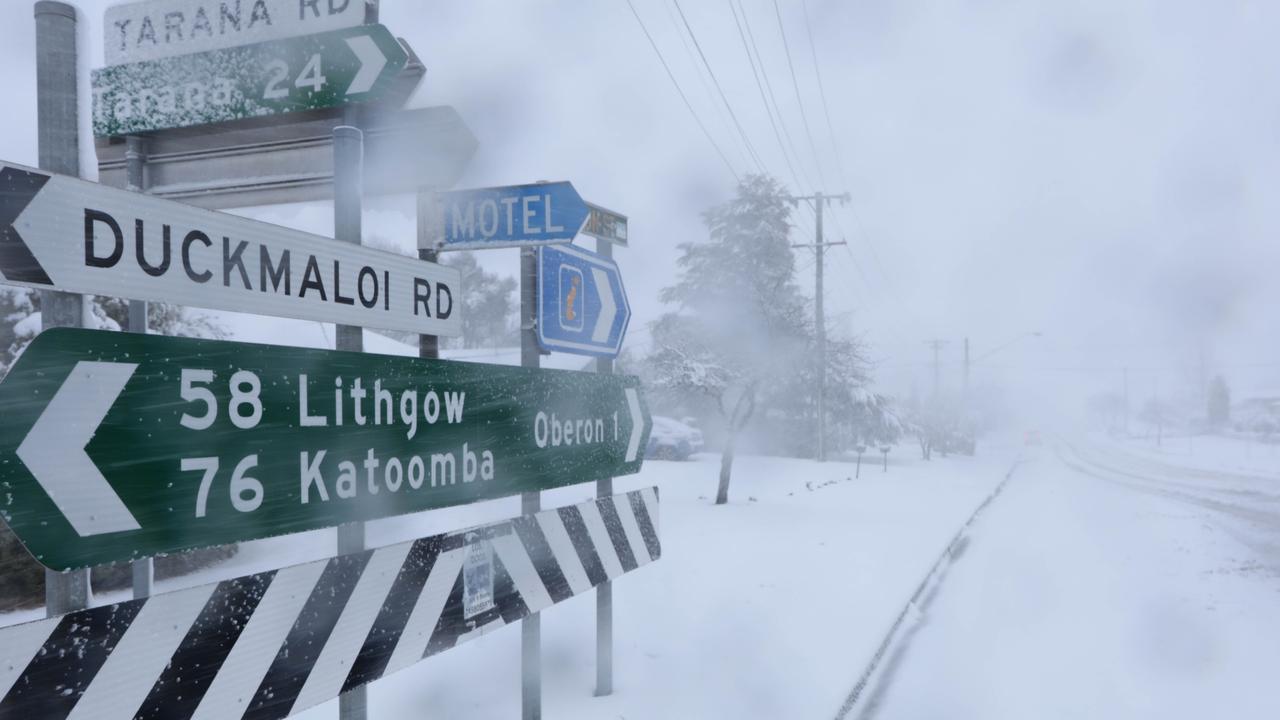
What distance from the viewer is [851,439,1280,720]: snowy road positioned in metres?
5.07

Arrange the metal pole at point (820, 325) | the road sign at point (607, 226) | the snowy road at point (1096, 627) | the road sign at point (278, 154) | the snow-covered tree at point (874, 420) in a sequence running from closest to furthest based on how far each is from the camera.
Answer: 1. the road sign at point (278, 154)
2. the road sign at point (607, 226)
3. the snowy road at point (1096, 627)
4. the metal pole at point (820, 325)
5. the snow-covered tree at point (874, 420)

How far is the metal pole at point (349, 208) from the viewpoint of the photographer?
2.68 m

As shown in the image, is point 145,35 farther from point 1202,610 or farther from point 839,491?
point 839,491

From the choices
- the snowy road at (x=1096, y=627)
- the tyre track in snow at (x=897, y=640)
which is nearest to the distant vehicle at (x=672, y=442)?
the snowy road at (x=1096, y=627)

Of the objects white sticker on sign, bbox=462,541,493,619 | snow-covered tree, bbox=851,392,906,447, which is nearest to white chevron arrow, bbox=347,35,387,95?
white sticker on sign, bbox=462,541,493,619

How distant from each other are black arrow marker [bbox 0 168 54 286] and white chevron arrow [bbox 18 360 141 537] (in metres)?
0.24

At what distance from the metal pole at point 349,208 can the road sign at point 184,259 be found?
0.39 ft

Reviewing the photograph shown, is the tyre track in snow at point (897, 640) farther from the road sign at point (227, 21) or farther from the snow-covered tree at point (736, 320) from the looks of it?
the snow-covered tree at point (736, 320)

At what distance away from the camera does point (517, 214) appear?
12.1 feet

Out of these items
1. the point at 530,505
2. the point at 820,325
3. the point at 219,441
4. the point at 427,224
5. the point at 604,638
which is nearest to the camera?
the point at 219,441

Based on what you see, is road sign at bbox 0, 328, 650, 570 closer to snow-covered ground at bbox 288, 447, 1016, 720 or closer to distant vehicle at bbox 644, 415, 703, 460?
snow-covered ground at bbox 288, 447, 1016, 720

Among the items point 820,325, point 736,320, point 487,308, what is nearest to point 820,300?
point 820,325

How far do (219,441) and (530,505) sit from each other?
206 centimetres

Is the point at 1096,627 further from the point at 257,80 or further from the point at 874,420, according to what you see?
the point at 874,420
